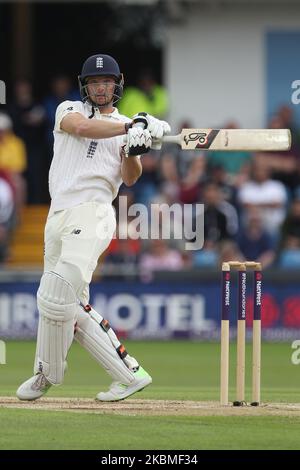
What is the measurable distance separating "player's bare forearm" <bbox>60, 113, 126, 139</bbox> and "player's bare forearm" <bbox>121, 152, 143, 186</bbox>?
0.89 feet

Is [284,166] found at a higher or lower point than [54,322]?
higher

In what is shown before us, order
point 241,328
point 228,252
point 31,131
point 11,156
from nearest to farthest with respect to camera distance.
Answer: point 241,328, point 228,252, point 11,156, point 31,131

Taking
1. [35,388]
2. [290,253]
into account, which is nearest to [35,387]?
[35,388]

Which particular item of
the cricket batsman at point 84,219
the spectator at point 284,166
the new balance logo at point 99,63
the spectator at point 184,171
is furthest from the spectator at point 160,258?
the new balance logo at point 99,63

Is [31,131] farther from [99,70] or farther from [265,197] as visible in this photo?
[99,70]

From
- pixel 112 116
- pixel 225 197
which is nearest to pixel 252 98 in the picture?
pixel 225 197

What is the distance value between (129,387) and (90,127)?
155 centimetres

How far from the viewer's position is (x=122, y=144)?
7.63 metres

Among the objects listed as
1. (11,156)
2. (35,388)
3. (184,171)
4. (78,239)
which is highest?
(11,156)

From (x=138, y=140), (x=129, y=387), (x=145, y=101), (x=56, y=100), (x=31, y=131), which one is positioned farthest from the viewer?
(x=56, y=100)

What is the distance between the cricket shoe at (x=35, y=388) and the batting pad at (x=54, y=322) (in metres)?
0.06

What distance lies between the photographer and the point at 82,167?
24.8ft

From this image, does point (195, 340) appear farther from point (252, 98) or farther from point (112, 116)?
point (112, 116)

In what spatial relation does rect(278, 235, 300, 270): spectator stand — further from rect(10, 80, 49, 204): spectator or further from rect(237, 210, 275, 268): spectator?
rect(10, 80, 49, 204): spectator
